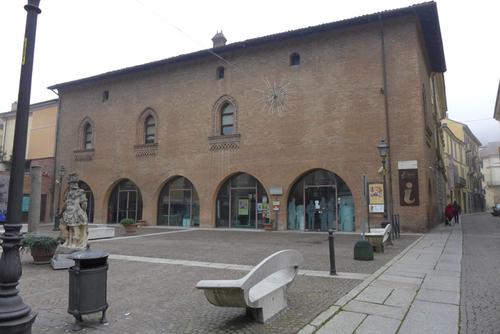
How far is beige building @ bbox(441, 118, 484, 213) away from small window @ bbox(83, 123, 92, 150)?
3439cm

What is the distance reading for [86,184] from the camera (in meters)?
28.2

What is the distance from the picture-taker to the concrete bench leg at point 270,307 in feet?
15.1

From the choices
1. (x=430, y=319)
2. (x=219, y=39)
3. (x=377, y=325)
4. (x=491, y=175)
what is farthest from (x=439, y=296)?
(x=491, y=175)

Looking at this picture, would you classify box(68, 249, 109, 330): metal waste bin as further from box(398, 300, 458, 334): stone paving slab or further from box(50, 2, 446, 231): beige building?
box(50, 2, 446, 231): beige building

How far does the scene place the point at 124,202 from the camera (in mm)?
26422

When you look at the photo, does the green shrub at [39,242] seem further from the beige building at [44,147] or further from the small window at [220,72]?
the beige building at [44,147]

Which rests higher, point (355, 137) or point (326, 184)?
point (355, 137)

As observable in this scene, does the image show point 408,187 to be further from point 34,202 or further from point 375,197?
point 34,202

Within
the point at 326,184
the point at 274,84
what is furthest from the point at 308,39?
the point at 326,184

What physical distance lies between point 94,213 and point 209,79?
12.9m

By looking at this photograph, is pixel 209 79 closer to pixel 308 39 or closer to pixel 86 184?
pixel 308 39

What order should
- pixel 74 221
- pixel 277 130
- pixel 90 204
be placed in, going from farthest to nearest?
1. pixel 90 204
2. pixel 277 130
3. pixel 74 221

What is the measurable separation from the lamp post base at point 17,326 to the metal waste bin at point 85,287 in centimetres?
84

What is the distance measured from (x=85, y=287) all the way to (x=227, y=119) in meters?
19.0
